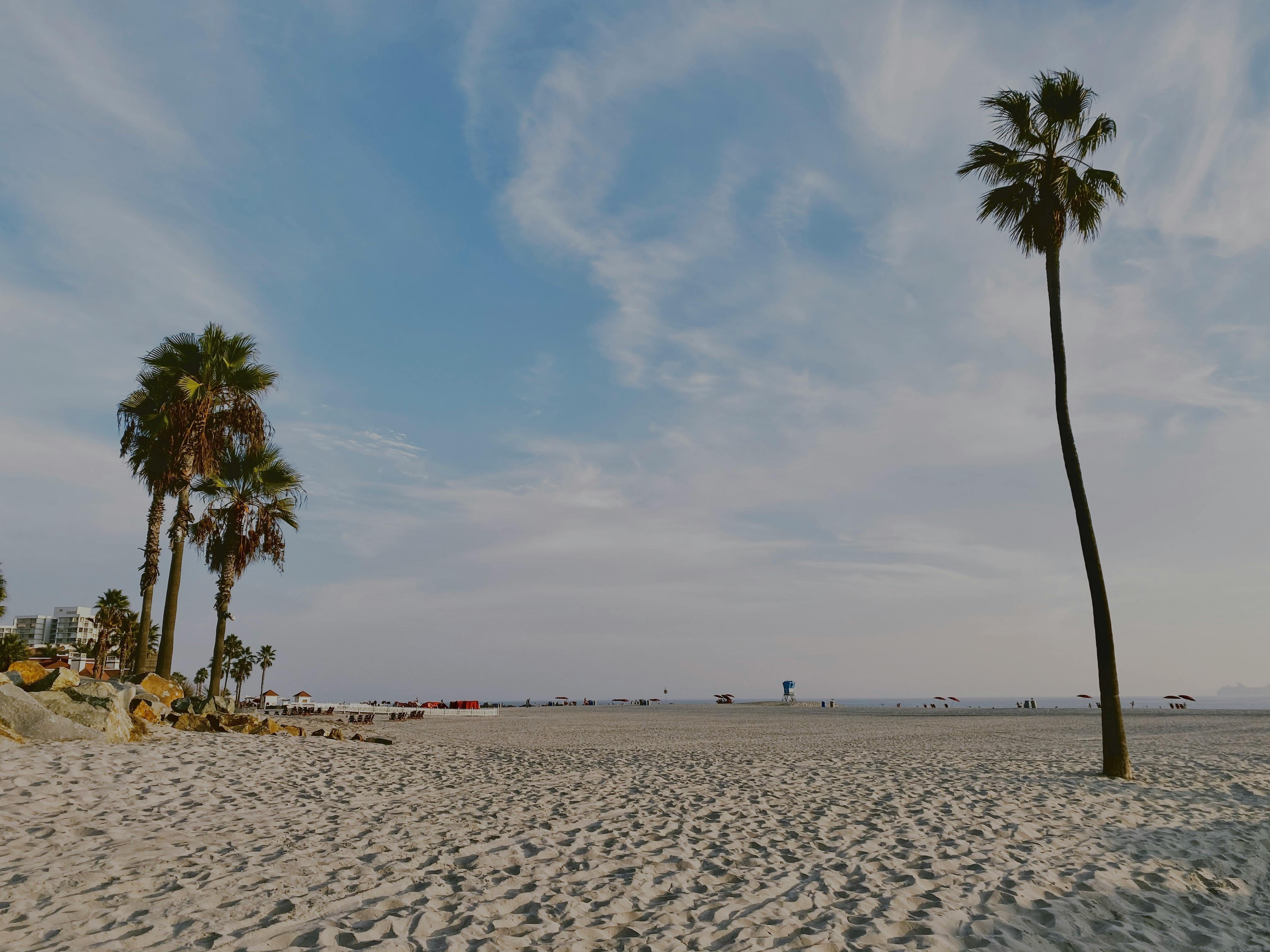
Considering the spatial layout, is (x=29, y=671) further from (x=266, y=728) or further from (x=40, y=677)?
(x=266, y=728)

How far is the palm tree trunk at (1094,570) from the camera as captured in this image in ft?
45.2

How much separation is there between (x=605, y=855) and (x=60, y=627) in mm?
212185

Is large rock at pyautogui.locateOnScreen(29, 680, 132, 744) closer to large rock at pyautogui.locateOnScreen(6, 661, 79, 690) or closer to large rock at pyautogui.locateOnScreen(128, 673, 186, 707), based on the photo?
large rock at pyautogui.locateOnScreen(6, 661, 79, 690)

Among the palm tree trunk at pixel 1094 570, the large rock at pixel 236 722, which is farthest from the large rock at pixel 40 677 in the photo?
the palm tree trunk at pixel 1094 570

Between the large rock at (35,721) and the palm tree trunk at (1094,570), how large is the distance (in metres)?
18.2

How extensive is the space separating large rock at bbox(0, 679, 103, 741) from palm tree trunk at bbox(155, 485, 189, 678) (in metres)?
6.58

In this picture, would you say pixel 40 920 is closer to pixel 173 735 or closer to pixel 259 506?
pixel 173 735

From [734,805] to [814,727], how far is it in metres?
24.0

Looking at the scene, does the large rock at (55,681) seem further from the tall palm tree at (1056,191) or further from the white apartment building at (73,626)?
the white apartment building at (73,626)

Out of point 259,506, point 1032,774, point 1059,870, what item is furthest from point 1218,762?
point 259,506

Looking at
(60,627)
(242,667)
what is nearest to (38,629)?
(60,627)

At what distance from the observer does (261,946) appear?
5.23m

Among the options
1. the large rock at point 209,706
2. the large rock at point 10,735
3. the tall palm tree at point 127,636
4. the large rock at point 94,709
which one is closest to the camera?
the large rock at point 10,735

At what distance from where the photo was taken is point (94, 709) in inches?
504
